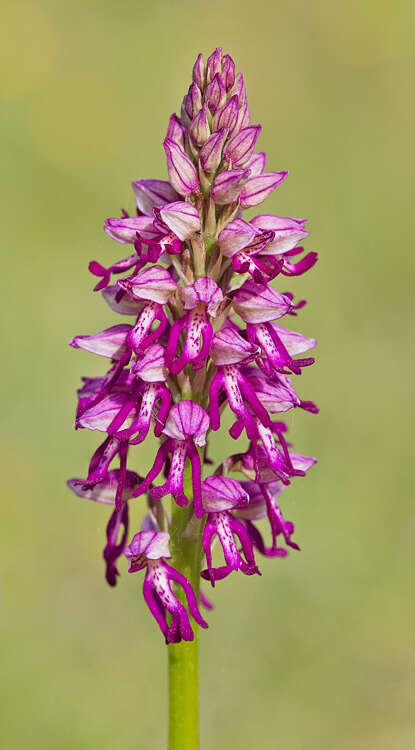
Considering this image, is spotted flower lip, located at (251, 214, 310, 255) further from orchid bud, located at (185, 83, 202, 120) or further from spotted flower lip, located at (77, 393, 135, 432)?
spotted flower lip, located at (77, 393, 135, 432)

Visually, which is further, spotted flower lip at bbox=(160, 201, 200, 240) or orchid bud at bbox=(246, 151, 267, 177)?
orchid bud at bbox=(246, 151, 267, 177)

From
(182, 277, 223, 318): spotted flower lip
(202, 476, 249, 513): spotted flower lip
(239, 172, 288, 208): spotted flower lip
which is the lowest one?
(202, 476, 249, 513): spotted flower lip

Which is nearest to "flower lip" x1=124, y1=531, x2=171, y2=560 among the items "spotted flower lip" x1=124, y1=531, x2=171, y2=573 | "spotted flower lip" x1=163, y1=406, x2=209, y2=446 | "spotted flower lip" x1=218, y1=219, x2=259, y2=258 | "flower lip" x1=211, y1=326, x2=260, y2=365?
"spotted flower lip" x1=124, y1=531, x2=171, y2=573

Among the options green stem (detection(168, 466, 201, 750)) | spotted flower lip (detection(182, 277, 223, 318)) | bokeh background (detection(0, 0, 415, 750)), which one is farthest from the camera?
bokeh background (detection(0, 0, 415, 750))

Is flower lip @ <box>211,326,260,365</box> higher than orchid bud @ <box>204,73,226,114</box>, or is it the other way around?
orchid bud @ <box>204,73,226,114</box>

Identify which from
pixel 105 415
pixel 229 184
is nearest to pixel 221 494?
pixel 105 415

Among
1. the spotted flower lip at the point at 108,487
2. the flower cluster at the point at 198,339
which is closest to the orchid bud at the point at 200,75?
the flower cluster at the point at 198,339

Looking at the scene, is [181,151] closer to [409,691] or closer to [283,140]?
[409,691]

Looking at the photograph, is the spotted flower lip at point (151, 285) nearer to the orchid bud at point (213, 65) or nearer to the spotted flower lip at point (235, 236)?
the spotted flower lip at point (235, 236)

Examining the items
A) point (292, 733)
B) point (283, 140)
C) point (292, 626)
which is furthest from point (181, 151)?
point (283, 140)
